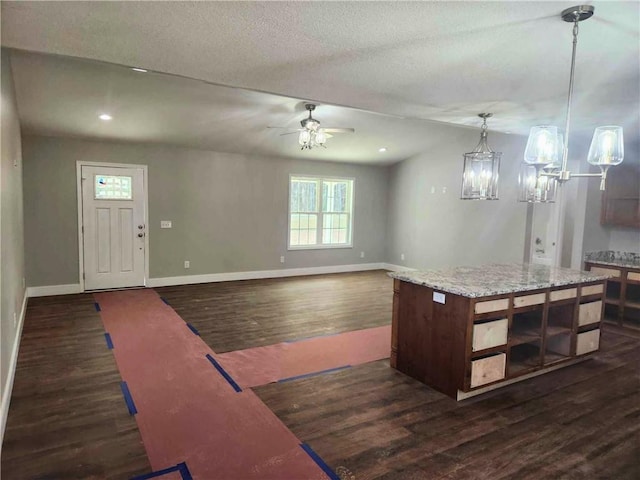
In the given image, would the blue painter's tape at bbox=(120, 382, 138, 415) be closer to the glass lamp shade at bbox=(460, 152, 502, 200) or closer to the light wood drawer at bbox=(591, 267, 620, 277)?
the glass lamp shade at bbox=(460, 152, 502, 200)

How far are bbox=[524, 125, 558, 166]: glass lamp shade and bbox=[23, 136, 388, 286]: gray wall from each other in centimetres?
550

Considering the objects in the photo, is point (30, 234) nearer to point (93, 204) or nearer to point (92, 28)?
point (93, 204)

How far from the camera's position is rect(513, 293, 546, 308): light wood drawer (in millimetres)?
3117

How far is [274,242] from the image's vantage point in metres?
7.66

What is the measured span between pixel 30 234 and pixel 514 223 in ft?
24.2

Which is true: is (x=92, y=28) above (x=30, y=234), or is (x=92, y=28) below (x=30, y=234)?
above

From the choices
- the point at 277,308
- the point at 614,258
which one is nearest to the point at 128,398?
the point at 277,308

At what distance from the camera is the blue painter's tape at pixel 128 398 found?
2.78 metres

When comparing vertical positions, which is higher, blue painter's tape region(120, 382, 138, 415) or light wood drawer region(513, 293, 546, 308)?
light wood drawer region(513, 293, 546, 308)

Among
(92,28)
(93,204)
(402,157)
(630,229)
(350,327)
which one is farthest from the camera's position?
(402,157)

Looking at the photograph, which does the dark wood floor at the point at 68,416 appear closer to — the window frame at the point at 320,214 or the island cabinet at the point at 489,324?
the island cabinet at the point at 489,324

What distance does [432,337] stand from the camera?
3.18m

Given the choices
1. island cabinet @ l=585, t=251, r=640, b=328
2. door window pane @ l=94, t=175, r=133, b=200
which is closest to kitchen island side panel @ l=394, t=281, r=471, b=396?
island cabinet @ l=585, t=251, r=640, b=328

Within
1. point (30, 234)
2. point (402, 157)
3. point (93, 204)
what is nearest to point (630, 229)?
point (402, 157)
